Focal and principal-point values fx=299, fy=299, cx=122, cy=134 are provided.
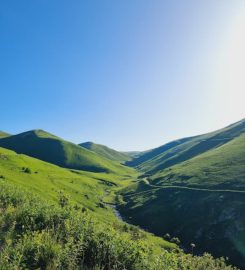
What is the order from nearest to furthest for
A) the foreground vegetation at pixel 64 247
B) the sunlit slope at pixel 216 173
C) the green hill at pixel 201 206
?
1. the foreground vegetation at pixel 64 247
2. the green hill at pixel 201 206
3. the sunlit slope at pixel 216 173

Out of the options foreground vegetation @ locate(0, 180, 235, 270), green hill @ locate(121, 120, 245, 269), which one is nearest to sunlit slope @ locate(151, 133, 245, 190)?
green hill @ locate(121, 120, 245, 269)

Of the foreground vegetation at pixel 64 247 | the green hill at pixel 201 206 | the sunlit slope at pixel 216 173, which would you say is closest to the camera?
the foreground vegetation at pixel 64 247

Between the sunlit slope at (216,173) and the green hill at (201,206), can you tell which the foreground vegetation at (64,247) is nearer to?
the green hill at (201,206)

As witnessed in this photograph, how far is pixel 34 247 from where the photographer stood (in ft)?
36.6

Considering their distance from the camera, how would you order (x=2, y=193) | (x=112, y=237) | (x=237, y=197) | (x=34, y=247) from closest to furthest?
(x=34, y=247), (x=112, y=237), (x=2, y=193), (x=237, y=197)

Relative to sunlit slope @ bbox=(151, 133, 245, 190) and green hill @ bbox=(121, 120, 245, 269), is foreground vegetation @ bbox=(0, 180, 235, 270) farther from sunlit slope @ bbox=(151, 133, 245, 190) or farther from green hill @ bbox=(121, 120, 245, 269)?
sunlit slope @ bbox=(151, 133, 245, 190)

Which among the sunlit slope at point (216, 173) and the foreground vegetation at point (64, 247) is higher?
the foreground vegetation at point (64, 247)

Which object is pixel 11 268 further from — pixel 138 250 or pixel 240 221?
pixel 240 221

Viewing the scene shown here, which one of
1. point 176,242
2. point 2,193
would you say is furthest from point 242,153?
point 2,193

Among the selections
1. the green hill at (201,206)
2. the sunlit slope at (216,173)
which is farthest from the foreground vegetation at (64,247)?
the sunlit slope at (216,173)

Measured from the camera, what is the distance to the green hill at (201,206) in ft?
276

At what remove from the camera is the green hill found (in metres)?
84.1

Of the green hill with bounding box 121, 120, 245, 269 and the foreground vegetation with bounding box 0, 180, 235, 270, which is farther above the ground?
the foreground vegetation with bounding box 0, 180, 235, 270

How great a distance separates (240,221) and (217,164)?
67.3 meters
